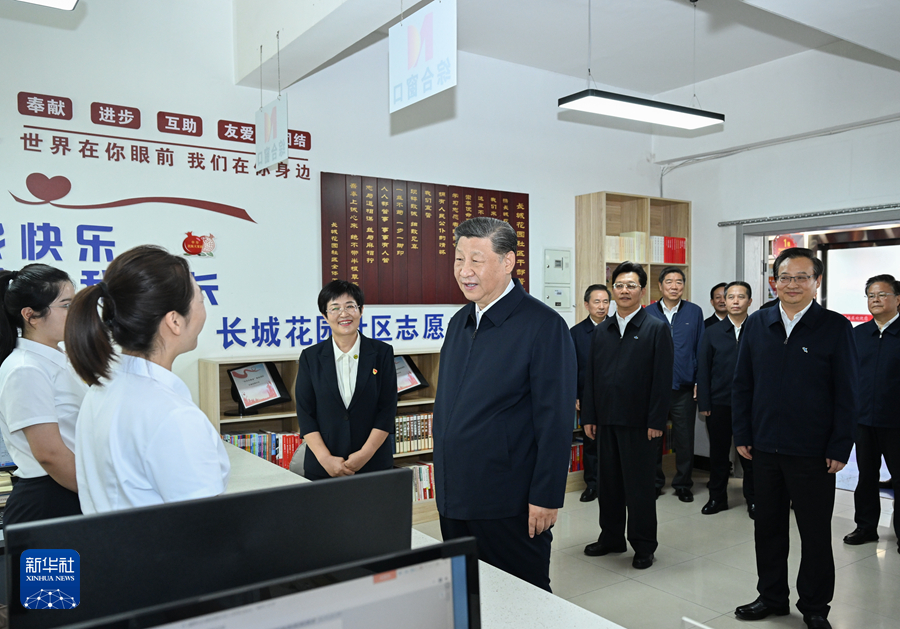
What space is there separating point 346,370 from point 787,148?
185 inches

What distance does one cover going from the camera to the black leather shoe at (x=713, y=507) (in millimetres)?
5016

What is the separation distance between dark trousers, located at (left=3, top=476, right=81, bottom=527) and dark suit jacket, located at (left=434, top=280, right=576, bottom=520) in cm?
124

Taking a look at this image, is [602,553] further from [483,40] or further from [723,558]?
[483,40]

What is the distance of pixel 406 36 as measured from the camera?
2.79 metres

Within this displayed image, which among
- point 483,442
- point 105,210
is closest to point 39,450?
point 483,442

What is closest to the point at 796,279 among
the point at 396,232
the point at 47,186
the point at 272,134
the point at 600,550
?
the point at 600,550

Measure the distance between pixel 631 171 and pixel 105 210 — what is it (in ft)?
15.7

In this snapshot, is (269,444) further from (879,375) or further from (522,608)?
(879,375)

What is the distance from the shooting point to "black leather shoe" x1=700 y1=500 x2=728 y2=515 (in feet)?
16.5

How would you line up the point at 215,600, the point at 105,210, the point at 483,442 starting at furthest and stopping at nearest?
the point at 105,210, the point at 483,442, the point at 215,600

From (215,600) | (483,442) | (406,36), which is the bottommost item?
(483,442)

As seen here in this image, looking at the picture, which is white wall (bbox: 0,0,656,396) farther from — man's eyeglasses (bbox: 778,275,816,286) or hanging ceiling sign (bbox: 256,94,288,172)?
man's eyeglasses (bbox: 778,275,816,286)

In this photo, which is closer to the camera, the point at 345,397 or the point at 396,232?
the point at 345,397

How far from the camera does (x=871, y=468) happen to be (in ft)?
14.8
